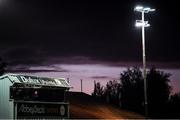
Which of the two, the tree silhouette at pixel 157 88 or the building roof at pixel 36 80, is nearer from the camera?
the building roof at pixel 36 80

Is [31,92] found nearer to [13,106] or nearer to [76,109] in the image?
[13,106]

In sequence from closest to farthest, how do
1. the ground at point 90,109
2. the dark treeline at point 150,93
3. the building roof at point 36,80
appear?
the building roof at point 36,80
the ground at point 90,109
the dark treeline at point 150,93

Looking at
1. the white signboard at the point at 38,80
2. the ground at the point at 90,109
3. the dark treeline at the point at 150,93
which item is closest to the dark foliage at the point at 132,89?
the dark treeline at the point at 150,93

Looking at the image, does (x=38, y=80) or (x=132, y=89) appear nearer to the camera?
(x=38, y=80)

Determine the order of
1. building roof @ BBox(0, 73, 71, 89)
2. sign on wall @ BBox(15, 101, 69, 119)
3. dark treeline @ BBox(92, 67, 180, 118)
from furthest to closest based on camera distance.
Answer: dark treeline @ BBox(92, 67, 180, 118)
building roof @ BBox(0, 73, 71, 89)
sign on wall @ BBox(15, 101, 69, 119)

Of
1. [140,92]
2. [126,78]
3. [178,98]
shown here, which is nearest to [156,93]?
[140,92]

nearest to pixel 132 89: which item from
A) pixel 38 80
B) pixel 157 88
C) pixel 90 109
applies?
pixel 157 88

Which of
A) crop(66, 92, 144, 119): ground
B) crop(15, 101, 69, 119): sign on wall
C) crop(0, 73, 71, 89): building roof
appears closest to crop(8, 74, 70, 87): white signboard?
crop(0, 73, 71, 89): building roof

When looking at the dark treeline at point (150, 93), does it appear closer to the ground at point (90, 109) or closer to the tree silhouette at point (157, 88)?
the tree silhouette at point (157, 88)

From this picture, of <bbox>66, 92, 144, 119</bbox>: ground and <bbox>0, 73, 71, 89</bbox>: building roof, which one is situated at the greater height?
<bbox>0, 73, 71, 89</bbox>: building roof

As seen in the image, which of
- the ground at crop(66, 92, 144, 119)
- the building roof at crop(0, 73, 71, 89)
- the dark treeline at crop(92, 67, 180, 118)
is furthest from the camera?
the dark treeline at crop(92, 67, 180, 118)

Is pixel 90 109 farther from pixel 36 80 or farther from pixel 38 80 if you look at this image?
pixel 36 80

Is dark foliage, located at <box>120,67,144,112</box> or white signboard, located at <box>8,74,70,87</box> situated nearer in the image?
white signboard, located at <box>8,74,70,87</box>

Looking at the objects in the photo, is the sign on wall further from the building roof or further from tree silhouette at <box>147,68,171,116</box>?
tree silhouette at <box>147,68,171,116</box>
